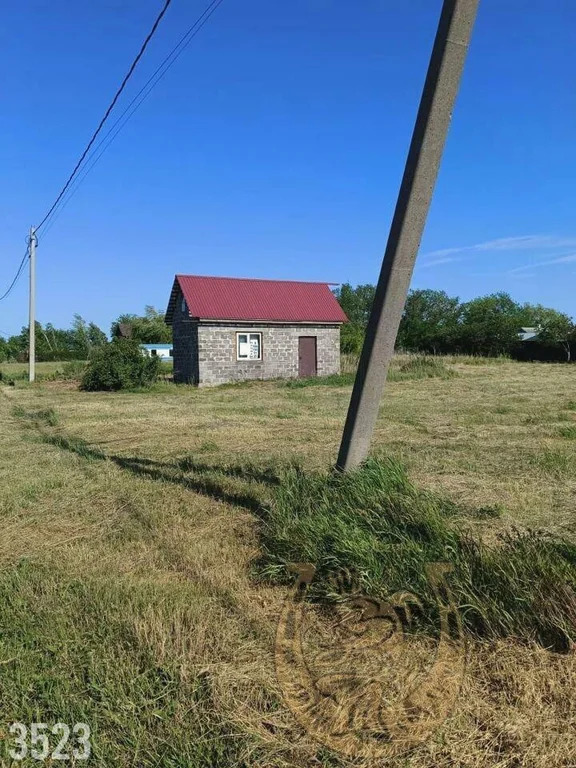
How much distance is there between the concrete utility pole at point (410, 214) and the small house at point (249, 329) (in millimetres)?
22172

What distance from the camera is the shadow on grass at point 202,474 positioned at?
6633mm

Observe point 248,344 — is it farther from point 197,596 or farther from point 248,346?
point 197,596

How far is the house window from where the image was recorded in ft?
94.4

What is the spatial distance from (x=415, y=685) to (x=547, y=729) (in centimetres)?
63

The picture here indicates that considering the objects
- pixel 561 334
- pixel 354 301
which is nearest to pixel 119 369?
pixel 561 334

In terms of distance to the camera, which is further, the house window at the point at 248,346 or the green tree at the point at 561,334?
the green tree at the point at 561,334

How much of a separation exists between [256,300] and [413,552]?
1047 inches

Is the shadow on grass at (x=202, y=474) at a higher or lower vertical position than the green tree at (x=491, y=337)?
lower

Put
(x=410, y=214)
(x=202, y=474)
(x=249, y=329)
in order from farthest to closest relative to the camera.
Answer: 1. (x=249, y=329)
2. (x=202, y=474)
3. (x=410, y=214)

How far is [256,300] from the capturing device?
98.5 feet

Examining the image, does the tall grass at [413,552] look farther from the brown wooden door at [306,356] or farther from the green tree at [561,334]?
the green tree at [561,334]

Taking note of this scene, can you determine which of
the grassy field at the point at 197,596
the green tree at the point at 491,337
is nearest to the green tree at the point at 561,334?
the green tree at the point at 491,337

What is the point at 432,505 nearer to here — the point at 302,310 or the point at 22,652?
the point at 22,652

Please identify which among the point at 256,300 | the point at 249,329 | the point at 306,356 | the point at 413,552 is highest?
the point at 256,300
